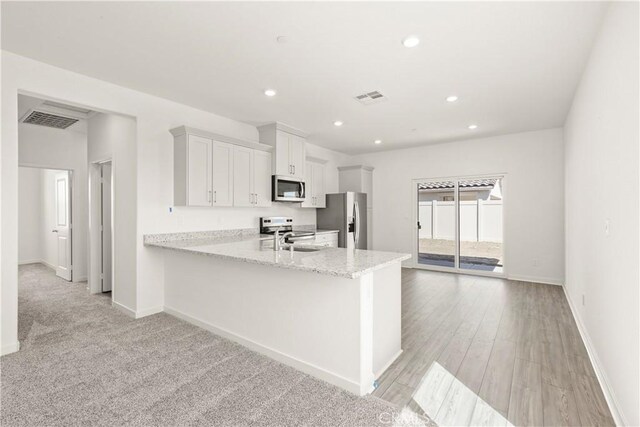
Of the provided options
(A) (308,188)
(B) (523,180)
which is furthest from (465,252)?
(A) (308,188)

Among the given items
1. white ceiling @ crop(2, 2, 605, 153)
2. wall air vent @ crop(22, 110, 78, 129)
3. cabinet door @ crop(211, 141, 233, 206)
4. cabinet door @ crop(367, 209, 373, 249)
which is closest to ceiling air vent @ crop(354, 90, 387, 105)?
white ceiling @ crop(2, 2, 605, 153)

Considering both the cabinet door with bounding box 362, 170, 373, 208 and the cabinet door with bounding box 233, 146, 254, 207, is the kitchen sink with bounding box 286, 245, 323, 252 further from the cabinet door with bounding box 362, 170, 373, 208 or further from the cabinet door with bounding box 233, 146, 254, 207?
the cabinet door with bounding box 362, 170, 373, 208

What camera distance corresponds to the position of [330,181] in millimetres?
6809

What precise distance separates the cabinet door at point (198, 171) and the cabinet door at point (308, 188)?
2022mm

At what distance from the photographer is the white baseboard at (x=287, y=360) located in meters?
2.17

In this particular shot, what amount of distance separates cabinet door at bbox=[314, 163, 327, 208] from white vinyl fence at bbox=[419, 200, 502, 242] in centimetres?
218

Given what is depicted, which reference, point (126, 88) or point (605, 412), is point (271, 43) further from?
point (605, 412)

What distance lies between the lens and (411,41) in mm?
2461

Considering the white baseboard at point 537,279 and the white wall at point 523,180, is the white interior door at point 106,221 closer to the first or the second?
the white wall at point 523,180

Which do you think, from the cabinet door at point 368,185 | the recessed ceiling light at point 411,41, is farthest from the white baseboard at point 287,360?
the cabinet door at point 368,185

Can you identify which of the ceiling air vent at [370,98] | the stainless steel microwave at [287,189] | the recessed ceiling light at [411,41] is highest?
the ceiling air vent at [370,98]

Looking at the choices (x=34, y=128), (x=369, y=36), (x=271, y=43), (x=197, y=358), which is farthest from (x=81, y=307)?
(x=369, y=36)

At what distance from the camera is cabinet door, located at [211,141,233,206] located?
4.05 metres

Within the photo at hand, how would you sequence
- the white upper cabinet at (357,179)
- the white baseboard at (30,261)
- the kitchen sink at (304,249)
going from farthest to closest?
the white baseboard at (30,261)
the white upper cabinet at (357,179)
the kitchen sink at (304,249)
